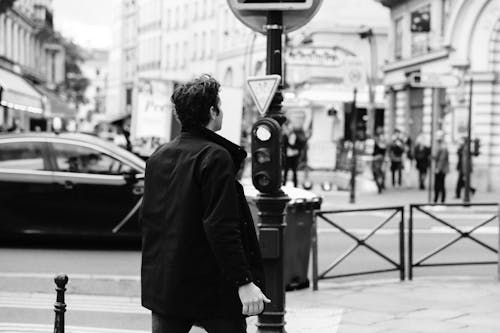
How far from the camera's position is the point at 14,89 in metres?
31.2

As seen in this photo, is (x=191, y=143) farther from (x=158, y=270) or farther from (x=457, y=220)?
(x=457, y=220)

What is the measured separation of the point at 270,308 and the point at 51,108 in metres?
40.8

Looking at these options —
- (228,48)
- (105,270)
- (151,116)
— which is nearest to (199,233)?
(105,270)

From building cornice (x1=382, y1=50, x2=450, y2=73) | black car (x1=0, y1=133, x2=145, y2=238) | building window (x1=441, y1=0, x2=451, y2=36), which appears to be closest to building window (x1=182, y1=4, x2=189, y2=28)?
building cornice (x1=382, y1=50, x2=450, y2=73)

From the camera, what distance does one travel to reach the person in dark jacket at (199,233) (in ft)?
14.0

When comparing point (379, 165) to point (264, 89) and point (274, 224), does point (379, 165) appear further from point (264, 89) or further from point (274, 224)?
point (274, 224)

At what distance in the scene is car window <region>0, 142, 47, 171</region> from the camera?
13305 millimetres

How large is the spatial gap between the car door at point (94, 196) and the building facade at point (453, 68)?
13.4m

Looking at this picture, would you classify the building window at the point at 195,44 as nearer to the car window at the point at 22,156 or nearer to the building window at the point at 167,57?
the building window at the point at 167,57

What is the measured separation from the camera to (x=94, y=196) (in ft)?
43.1

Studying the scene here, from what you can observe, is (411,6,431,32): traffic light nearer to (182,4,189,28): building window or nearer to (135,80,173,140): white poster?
(135,80,173,140): white poster

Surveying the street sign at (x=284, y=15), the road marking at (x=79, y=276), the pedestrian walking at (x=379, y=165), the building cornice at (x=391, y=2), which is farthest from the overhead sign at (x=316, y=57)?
the street sign at (x=284, y=15)

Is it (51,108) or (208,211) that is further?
(51,108)

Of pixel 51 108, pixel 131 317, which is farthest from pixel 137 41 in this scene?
pixel 131 317
